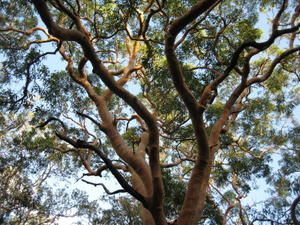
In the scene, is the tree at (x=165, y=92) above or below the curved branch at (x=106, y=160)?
above

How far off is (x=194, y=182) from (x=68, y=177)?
937cm

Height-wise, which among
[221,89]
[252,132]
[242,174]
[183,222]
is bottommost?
[183,222]

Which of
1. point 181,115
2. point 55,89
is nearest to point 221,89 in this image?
point 181,115

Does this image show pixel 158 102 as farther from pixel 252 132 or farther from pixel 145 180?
pixel 252 132

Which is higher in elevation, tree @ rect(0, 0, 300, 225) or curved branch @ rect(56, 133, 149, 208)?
tree @ rect(0, 0, 300, 225)

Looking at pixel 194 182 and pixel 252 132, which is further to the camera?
pixel 252 132

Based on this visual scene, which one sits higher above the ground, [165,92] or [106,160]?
[165,92]

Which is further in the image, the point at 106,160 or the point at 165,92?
the point at 165,92

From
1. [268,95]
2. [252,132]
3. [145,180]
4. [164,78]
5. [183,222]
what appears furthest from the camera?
[252,132]

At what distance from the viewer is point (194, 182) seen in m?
4.14

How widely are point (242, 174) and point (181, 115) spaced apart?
3.29 metres

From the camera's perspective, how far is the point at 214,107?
9.16 meters

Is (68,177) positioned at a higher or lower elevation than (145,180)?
higher

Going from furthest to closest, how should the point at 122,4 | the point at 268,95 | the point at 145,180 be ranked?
the point at 268,95, the point at 122,4, the point at 145,180
